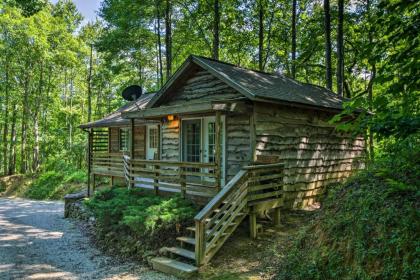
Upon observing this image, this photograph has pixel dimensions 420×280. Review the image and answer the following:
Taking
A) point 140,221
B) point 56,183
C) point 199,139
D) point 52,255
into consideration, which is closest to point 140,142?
point 199,139

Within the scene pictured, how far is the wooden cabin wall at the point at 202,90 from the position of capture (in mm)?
9164

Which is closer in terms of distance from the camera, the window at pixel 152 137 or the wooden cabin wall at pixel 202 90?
the wooden cabin wall at pixel 202 90

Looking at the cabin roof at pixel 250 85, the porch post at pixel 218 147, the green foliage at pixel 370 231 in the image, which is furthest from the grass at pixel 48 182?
the green foliage at pixel 370 231

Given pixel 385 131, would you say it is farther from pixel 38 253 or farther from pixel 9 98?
pixel 9 98

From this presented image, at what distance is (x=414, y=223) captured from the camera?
12.7 feet

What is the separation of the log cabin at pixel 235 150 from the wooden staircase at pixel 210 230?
0.02 m

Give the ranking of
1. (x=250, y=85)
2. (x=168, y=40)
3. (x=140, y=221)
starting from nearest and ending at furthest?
(x=140, y=221) < (x=250, y=85) < (x=168, y=40)

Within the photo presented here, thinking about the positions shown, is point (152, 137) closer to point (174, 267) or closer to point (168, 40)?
point (168, 40)

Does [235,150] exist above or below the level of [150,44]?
below

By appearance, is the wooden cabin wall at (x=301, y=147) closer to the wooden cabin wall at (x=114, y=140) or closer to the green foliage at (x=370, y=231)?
the green foliage at (x=370, y=231)

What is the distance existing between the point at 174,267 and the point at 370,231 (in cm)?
337

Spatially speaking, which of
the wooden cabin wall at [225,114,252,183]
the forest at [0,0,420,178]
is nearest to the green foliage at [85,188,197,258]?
the wooden cabin wall at [225,114,252,183]

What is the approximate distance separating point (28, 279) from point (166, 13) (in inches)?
649

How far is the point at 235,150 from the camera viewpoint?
854cm
